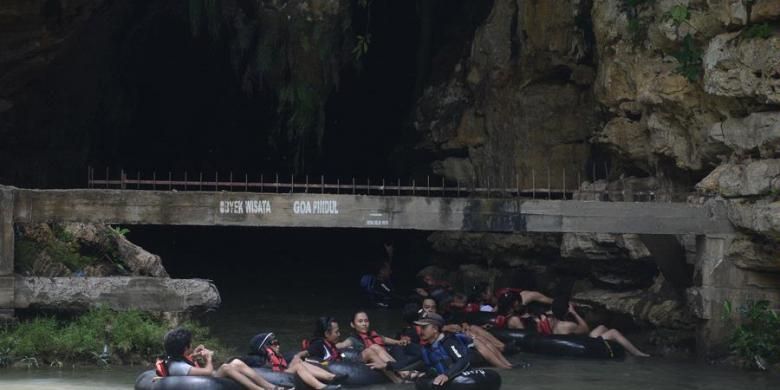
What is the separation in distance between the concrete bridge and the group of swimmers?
124 cm

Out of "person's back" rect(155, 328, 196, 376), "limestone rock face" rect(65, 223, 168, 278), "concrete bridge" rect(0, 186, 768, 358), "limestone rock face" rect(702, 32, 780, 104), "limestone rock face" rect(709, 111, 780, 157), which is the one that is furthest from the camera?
"limestone rock face" rect(65, 223, 168, 278)

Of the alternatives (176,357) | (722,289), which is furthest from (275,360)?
(722,289)

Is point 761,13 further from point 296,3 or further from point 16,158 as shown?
point 16,158

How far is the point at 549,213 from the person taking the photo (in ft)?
51.4

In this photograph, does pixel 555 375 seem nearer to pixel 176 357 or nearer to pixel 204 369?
pixel 204 369

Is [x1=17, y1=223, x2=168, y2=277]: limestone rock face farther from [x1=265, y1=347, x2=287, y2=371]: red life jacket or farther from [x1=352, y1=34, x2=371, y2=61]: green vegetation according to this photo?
[x1=352, y1=34, x2=371, y2=61]: green vegetation

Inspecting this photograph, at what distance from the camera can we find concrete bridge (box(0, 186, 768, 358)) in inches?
576

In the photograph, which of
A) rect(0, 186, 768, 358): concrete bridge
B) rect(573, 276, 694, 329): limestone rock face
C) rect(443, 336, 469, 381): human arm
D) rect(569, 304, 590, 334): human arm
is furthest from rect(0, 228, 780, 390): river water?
rect(0, 186, 768, 358): concrete bridge

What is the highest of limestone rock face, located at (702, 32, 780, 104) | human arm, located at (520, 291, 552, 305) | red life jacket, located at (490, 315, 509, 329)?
limestone rock face, located at (702, 32, 780, 104)

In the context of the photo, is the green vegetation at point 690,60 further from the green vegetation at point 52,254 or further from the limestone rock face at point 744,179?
the green vegetation at point 52,254

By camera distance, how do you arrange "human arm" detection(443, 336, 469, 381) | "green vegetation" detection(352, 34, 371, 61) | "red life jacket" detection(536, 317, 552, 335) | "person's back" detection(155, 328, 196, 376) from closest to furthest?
"person's back" detection(155, 328, 196, 376) → "human arm" detection(443, 336, 469, 381) → "red life jacket" detection(536, 317, 552, 335) → "green vegetation" detection(352, 34, 371, 61)

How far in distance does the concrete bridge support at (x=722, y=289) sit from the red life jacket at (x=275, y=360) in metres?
5.54

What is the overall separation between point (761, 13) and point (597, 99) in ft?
13.1

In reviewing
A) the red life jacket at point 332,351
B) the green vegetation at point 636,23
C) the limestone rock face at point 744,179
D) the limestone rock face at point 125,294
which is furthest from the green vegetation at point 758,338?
the limestone rock face at point 125,294
